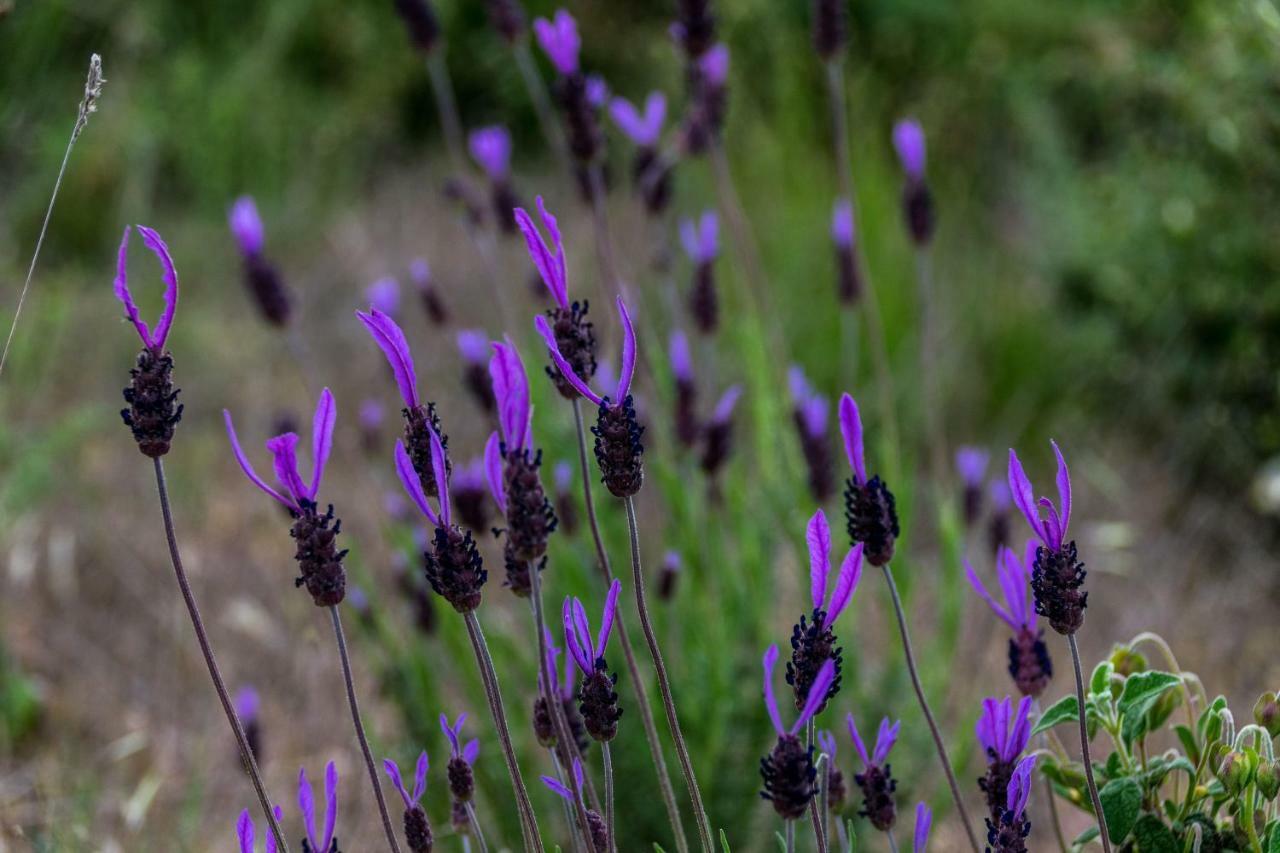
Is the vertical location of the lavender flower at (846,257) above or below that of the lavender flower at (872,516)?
above

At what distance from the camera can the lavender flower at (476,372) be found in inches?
69.1

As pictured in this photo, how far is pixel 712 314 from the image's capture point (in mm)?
1967

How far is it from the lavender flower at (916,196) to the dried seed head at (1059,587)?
115 cm

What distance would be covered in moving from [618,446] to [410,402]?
14 cm

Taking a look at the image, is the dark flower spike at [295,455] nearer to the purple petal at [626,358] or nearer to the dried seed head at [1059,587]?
the purple petal at [626,358]

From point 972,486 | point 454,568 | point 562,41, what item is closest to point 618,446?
point 454,568

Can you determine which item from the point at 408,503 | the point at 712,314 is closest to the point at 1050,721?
the point at 712,314

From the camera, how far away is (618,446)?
0.88 meters

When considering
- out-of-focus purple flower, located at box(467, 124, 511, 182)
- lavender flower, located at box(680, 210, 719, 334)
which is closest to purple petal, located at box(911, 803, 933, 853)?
lavender flower, located at box(680, 210, 719, 334)

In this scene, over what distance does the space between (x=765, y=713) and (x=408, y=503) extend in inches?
26.8

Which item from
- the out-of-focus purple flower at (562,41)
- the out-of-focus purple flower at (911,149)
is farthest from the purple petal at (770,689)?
the out-of-focus purple flower at (911,149)

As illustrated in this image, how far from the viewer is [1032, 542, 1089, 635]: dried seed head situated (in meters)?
0.91

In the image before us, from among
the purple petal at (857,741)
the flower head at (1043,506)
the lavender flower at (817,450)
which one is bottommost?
the purple petal at (857,741)

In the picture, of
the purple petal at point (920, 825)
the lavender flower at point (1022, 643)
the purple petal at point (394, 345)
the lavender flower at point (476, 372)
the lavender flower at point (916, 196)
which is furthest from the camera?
the lavender flower at point (916, 196)
